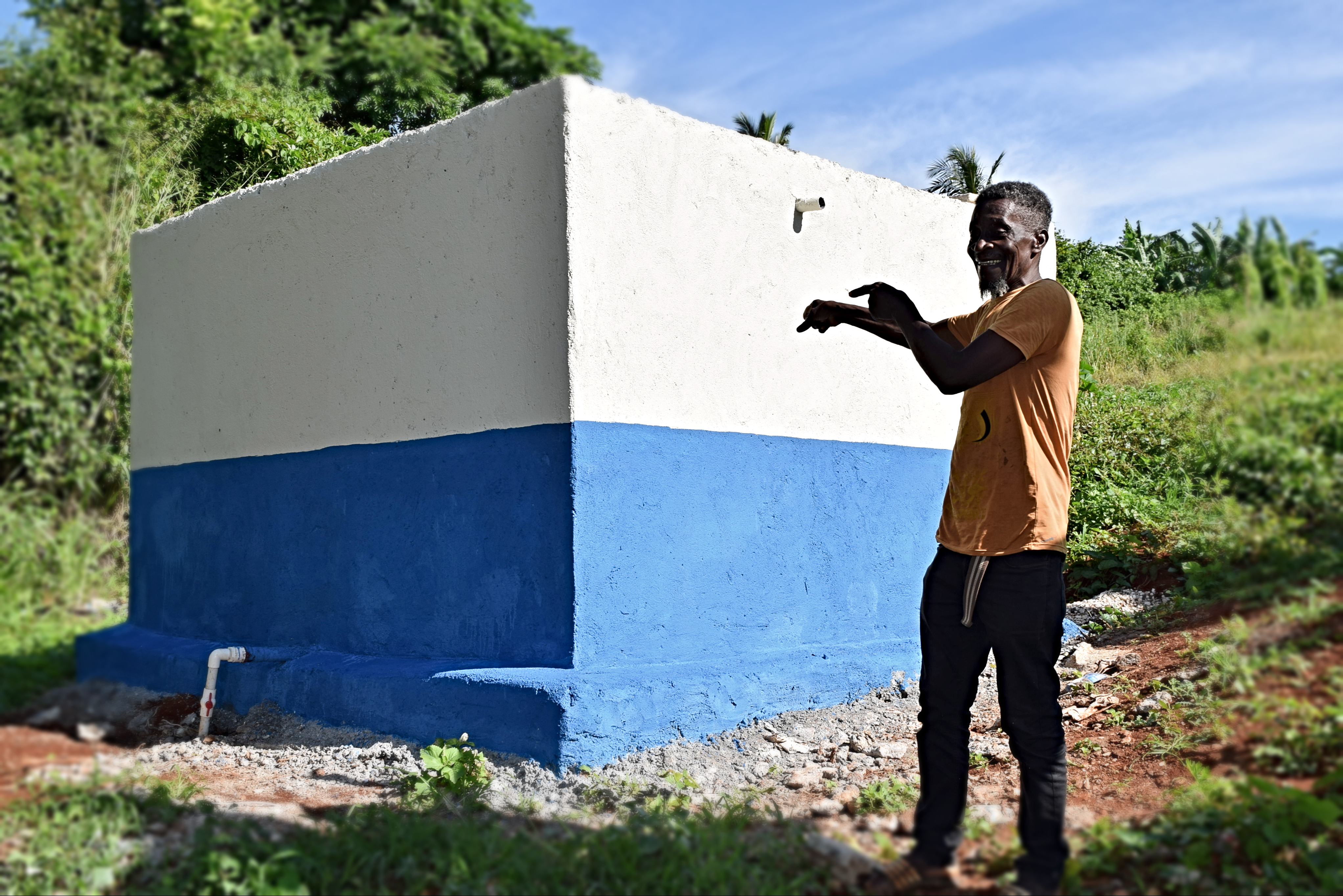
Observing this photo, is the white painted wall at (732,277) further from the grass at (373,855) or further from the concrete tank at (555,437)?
the grass at (373,855)

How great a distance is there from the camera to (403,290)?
4711 millimetres

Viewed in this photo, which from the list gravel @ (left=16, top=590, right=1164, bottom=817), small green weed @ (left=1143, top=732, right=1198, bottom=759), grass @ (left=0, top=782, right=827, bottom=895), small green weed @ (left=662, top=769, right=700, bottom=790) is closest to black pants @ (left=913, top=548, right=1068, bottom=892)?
grass @ (left=0, top=782, right=827, bottom=895)

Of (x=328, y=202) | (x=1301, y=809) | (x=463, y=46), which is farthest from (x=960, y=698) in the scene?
(x=463, y=46)

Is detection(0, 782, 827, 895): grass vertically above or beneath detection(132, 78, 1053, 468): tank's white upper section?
beneath

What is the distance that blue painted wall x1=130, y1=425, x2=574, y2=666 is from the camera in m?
4.14

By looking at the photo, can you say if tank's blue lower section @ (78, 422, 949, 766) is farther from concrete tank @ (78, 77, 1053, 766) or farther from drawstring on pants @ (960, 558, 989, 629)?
drawstring on pants @ (960, 558, 989, 629)

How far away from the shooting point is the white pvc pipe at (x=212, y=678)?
3123 mm

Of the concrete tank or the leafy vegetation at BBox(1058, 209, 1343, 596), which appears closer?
the leafy vegetation at BBox(1058, 209, 1343, 596)

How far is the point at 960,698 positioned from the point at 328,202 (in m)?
3.51

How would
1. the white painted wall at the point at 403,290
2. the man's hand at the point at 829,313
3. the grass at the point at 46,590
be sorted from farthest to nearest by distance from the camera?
the white painted wall at the point at 403,290 < the man's hand at the point at 829,313 < the grass at the point at 46,590

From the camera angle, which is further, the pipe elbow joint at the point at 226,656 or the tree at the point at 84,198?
the pipe elbow joint at the point at 226,656

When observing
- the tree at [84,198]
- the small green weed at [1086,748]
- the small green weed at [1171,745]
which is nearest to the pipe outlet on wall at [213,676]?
the tree at [84,198]

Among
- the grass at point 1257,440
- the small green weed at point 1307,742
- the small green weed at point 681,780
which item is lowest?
the small green weed at point 681,780

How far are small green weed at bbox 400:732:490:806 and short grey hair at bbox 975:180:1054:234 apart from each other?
7.99ft
